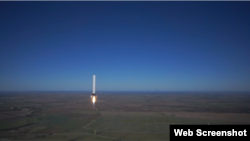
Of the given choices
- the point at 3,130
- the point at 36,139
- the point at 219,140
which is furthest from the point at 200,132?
the point at 3,130

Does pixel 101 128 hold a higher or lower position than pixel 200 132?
lower

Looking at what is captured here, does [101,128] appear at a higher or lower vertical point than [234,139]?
lower

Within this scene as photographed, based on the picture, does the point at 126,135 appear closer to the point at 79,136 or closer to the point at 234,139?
the point at 79,136

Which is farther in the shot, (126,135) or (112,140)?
(126,135)

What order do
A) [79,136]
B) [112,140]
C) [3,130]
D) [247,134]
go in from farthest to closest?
[3,130] → [79,136] → [112,140] → [247,134]

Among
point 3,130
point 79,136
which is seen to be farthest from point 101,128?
point 3,130

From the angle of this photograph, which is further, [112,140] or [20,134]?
[20,134]

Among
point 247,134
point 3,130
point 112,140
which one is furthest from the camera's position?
point 3,130

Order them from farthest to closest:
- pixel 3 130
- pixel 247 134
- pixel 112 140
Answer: pixel 3 130 → pixel 112 140 → pixel 247 134

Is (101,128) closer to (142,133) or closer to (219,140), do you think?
(142,133)
